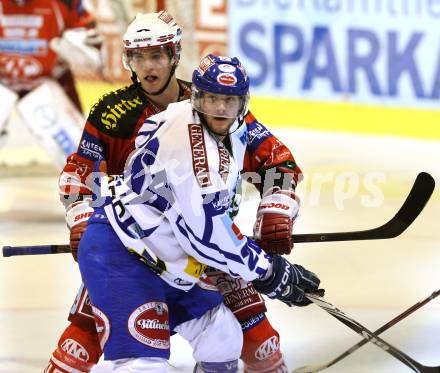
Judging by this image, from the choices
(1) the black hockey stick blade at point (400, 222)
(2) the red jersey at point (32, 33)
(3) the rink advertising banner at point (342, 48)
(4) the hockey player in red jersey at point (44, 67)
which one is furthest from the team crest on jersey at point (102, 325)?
(3) the rink advertising banner at point (342, 48)

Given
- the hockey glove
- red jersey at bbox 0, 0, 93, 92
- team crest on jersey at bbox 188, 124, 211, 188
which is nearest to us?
team crest on jersey at bbox 188, 124, 211, 188

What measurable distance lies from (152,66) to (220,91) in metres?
0.56

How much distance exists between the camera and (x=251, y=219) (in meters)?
5.64

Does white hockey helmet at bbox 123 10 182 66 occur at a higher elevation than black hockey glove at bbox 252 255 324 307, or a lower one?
higher

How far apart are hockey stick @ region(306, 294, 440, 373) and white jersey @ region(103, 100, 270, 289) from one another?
29cm

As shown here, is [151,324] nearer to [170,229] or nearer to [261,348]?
[170,229]

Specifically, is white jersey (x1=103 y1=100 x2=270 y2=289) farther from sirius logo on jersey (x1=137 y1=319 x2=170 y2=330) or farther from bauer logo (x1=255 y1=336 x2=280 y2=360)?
bauer logo (x1=255 y1=336 x2=280 y2=360)

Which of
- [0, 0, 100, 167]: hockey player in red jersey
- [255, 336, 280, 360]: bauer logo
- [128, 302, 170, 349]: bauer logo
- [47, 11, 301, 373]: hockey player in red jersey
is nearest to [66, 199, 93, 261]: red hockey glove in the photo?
[47, 11, 301, 373]: hockey player in red jersey

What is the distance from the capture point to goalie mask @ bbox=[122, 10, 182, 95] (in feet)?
11.0

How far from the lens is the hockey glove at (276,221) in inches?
126

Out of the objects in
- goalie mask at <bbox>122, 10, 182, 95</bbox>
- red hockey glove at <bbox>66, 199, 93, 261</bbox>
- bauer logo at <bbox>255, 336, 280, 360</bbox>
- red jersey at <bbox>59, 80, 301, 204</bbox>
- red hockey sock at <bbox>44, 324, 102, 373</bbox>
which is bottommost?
bauer logo at <bbox>255, 336, 280, 360</bbox>

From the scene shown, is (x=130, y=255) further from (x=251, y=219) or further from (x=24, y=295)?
(x=251, y=219)

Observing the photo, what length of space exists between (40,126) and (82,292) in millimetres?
3297

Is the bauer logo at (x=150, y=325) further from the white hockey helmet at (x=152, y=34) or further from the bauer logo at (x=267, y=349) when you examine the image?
the white hockey helmet at (x=152, y=34)
